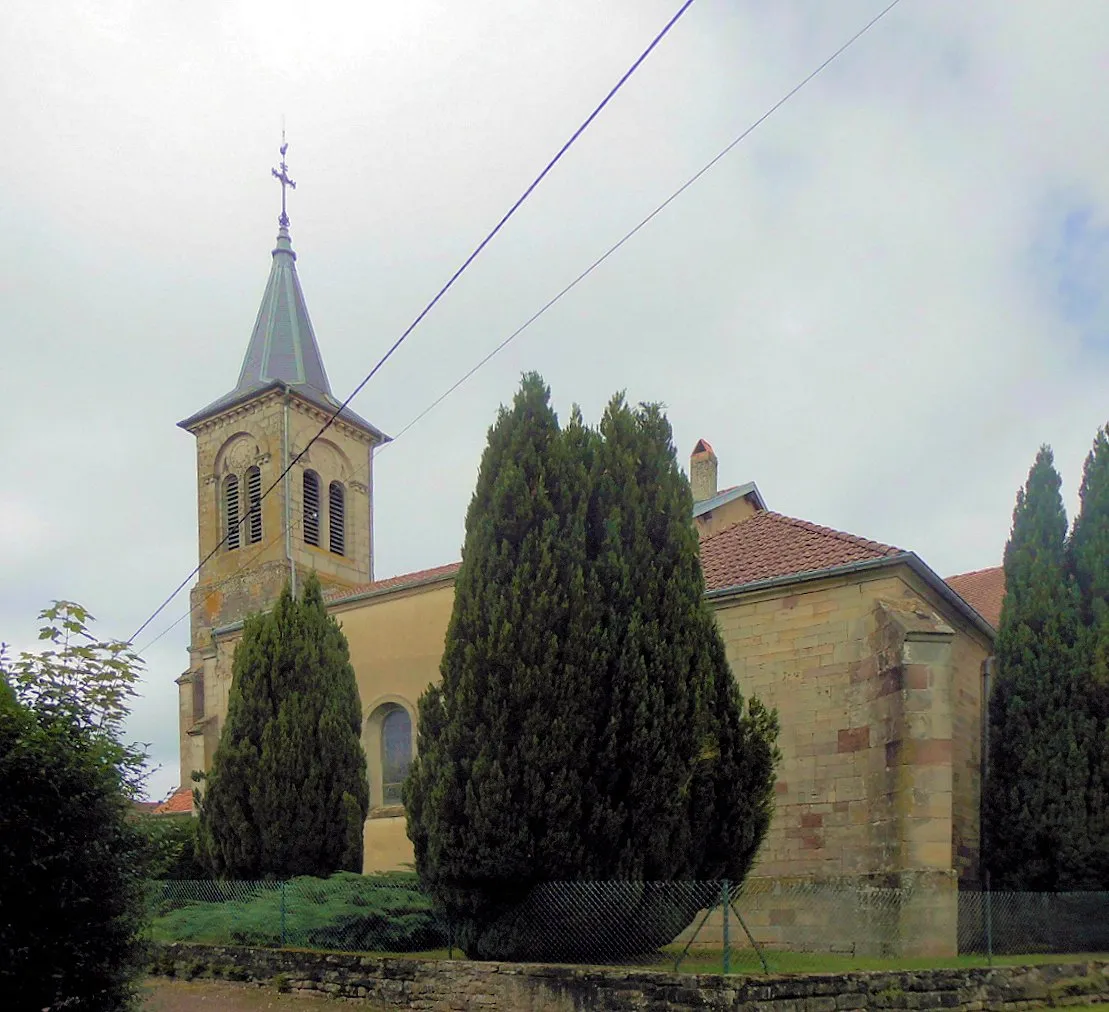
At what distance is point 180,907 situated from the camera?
49.9 ft

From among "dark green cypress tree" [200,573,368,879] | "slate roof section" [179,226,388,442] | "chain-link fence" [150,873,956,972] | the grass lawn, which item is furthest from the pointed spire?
the grass lawn

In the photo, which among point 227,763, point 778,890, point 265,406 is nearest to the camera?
point 778,890

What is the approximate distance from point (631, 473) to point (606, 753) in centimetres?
317

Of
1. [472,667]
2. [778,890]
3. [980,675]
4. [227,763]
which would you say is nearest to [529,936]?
[472,667]

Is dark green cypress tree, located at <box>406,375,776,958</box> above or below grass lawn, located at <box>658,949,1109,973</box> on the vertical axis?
above

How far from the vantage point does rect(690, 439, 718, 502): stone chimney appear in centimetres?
2456

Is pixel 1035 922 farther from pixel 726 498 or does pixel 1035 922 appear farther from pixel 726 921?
pixel 726 498

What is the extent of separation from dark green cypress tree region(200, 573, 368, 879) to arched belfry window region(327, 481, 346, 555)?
15898mm

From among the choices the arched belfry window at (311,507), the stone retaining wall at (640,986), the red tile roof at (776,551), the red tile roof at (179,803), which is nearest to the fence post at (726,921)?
the stone retaining wall at (640,986)

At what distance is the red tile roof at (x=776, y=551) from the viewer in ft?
52.0

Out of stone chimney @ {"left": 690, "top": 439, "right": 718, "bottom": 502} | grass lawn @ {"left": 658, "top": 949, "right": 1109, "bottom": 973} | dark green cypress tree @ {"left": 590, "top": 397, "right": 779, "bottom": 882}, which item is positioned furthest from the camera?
stone chimney @ {"left": 690, "top": 439, "right": 718, "bottom": 502}

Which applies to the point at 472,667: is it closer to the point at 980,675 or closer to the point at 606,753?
the point at 606,753

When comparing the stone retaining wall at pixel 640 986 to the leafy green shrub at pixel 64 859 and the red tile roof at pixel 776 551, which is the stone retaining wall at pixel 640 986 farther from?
the red tile roof at pixel 776 551

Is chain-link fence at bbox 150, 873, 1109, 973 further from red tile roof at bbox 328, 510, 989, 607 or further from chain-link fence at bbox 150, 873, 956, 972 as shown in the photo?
red tile roof at bbox 328, 510, 989, 607
